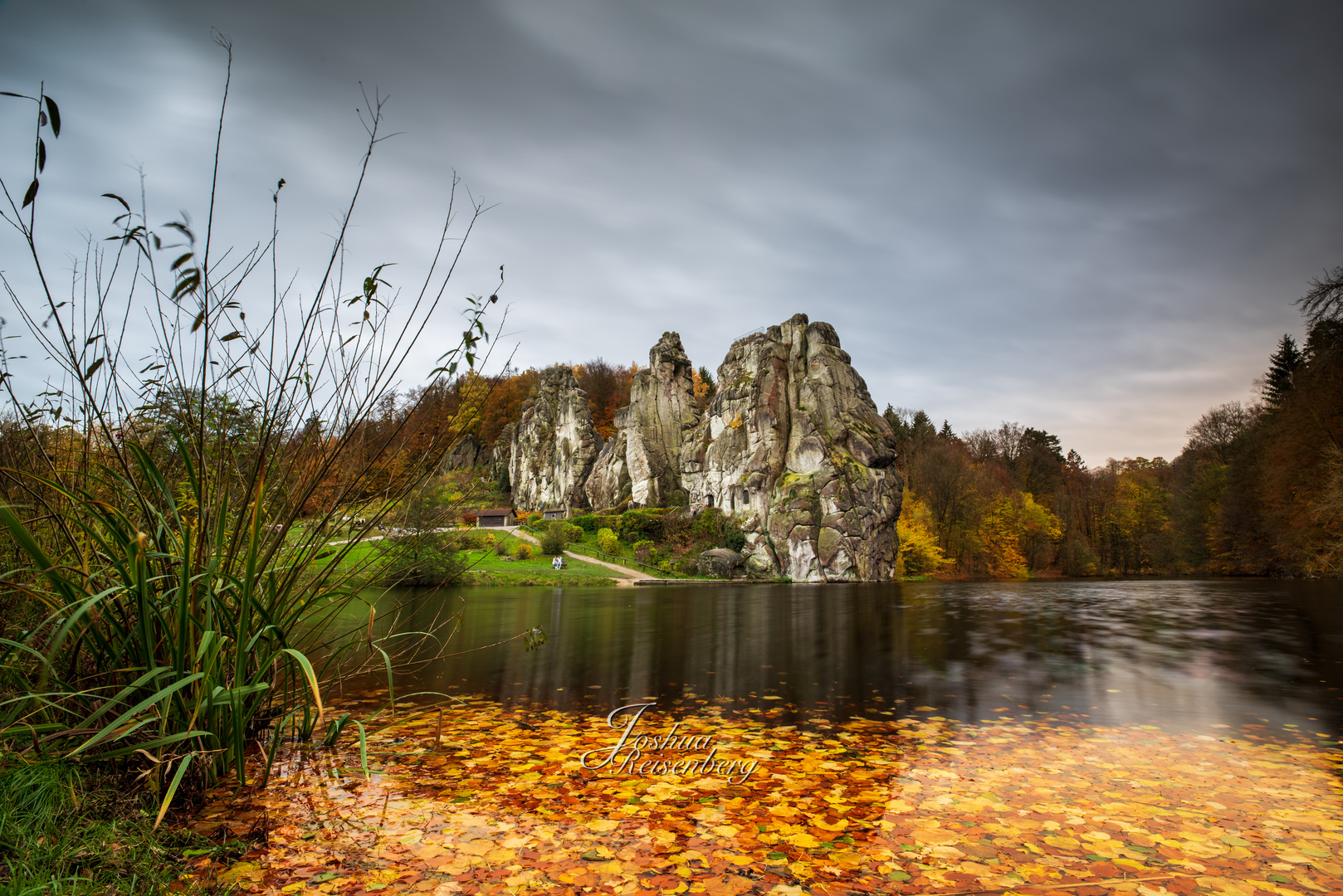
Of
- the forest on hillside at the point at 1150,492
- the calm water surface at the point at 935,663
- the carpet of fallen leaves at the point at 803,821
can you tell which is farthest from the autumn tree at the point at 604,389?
the carpet of fallen leaves at the point at 803,821

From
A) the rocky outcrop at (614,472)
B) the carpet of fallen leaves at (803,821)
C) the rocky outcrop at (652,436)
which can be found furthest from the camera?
the rocky outcrop at (614,472)

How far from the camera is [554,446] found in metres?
80.9

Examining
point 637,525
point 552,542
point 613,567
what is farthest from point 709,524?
point 552,542

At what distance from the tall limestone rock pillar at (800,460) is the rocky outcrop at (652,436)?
3.70 metres

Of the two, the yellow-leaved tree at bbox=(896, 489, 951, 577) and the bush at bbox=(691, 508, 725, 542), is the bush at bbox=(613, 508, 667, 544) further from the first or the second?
the yellow-leaved tree at bbox=(896, 489, 951, 577)

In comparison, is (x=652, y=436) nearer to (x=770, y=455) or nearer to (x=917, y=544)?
(x=770, y=455)

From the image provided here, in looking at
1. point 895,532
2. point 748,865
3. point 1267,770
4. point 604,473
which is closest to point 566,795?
point 748,865

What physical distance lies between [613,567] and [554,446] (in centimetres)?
3476

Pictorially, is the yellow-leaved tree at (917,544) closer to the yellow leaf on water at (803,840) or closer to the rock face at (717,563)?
the rock face at (717,563)

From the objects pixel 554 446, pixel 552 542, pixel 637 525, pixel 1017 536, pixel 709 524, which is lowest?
pixel 552 542

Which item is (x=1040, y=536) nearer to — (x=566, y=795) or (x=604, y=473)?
(x=604, y=473)

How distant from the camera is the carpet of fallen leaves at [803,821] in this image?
3.07 m

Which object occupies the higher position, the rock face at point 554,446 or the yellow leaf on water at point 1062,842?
the rock face at point 554,446

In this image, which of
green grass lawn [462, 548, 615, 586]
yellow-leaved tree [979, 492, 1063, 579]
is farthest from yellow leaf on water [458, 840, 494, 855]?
yellow-leaved tree [979, 492, 1063, 579]
